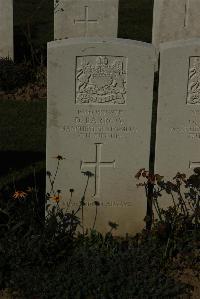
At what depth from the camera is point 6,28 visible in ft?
36.2

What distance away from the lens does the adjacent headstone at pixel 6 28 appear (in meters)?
10.8

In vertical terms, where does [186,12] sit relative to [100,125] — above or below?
above

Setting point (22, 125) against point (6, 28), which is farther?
point (6, 28)

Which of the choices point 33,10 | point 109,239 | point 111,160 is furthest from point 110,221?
point 33,10

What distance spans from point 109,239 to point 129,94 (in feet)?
4.11

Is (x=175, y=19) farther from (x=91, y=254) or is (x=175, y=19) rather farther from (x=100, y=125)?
(x=91, y=254)

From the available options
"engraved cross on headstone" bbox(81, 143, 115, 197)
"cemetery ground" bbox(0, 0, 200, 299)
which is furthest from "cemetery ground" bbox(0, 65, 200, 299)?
"engraved cross on headstone" bbox(81, 143, 115, 197)

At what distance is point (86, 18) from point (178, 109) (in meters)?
5.91

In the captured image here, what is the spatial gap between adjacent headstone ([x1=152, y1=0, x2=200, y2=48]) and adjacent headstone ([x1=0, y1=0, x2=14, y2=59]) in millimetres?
2503

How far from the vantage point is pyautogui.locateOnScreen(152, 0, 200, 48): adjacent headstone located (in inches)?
451

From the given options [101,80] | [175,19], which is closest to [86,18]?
[175,19]

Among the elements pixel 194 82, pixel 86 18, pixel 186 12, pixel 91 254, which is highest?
pixel 186 12

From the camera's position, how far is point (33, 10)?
16312 mm

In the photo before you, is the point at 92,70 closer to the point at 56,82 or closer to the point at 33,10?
the point at 56,82
